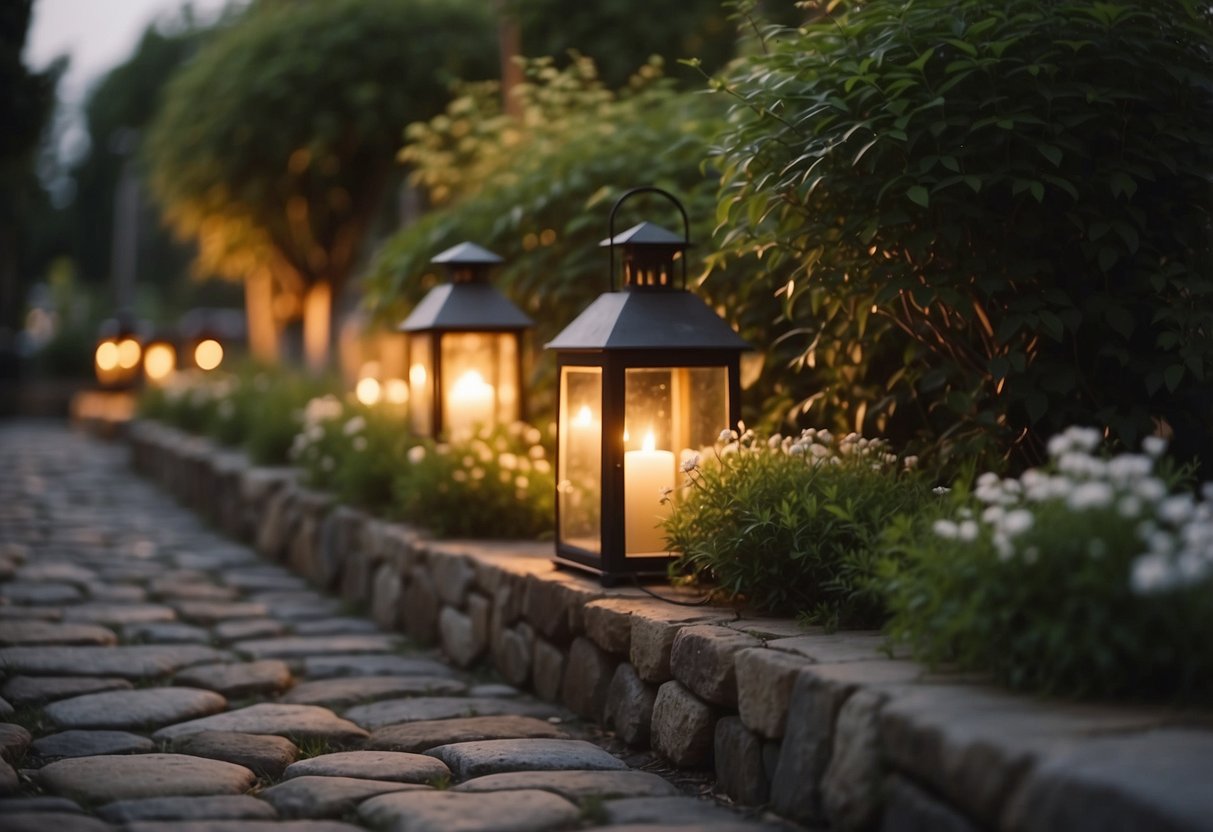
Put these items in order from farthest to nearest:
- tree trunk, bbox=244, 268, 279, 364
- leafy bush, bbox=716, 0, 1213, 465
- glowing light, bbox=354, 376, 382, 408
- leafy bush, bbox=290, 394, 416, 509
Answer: tree trunk, bbox=244, 268, 279, 364
glowing light, bbox=354, 376, 382, 408
leafy bush, bbox=290, 394, 416, 509
leafy bush, bbox=716, 0, 1213, 465

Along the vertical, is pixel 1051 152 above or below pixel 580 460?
above

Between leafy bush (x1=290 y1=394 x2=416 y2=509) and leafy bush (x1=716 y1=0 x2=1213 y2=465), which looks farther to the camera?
leafy bush (x1=290 y1=394 x2=416 y2=509)

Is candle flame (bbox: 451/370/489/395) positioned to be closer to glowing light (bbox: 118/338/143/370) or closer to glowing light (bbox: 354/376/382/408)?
glowing light (bbox: 354/376/382/408)

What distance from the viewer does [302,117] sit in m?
13.3

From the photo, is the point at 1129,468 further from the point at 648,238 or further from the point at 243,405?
the point at 243,405

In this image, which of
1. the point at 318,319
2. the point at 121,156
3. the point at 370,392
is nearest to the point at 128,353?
the point at 318,319

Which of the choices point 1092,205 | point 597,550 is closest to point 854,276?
point 1092,205

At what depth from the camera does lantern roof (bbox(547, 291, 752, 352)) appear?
4.33m

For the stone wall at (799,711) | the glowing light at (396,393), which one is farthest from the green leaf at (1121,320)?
the glowing light at (396,393)

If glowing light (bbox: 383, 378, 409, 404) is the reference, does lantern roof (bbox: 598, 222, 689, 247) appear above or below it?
above

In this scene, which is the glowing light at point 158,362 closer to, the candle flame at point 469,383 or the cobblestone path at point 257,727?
the cobblestone path at point 257,727

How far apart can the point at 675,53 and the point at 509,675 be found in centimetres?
835

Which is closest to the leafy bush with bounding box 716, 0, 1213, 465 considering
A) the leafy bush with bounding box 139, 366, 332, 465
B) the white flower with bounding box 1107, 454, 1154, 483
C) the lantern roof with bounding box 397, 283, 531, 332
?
the white flower with bounding box 1107, 454, 1154, 483

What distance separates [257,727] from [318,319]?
40.1 feet
